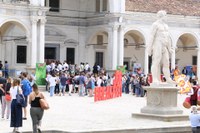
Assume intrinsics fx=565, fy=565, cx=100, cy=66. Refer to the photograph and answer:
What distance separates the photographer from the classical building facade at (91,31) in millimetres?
38844

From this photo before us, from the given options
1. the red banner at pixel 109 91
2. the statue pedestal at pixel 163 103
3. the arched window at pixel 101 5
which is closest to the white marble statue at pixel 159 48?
the statue pedestal at pixel 163 103

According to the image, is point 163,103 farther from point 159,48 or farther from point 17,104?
point 17,104

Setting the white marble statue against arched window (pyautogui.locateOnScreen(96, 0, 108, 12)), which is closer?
the white marble statue

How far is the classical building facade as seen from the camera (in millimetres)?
38844

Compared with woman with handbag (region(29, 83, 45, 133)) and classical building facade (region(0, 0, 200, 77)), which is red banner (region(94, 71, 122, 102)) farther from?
woman with handbag (region(29, 83, 45, 133))

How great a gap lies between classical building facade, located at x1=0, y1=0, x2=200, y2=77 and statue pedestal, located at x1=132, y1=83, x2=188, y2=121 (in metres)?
19.8

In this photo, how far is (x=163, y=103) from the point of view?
19.8 meters

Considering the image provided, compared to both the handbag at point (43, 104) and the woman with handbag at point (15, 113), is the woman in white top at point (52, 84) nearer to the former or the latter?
the woman with handbag at point (15, 113)

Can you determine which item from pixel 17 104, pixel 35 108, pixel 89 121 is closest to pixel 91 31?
pixel 89 121

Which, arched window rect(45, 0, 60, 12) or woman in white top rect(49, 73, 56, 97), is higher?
arched window rect(45, 0, 60, 12)

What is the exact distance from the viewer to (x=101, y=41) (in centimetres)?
4753

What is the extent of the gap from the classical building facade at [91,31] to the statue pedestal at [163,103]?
19778 millimetres

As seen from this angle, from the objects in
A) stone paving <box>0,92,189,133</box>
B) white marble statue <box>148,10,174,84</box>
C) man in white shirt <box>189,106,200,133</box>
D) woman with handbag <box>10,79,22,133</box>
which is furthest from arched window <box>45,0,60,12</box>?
man in white shirt <box>189,106,200,133</box>

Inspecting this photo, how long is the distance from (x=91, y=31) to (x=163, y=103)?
26.6 metres
